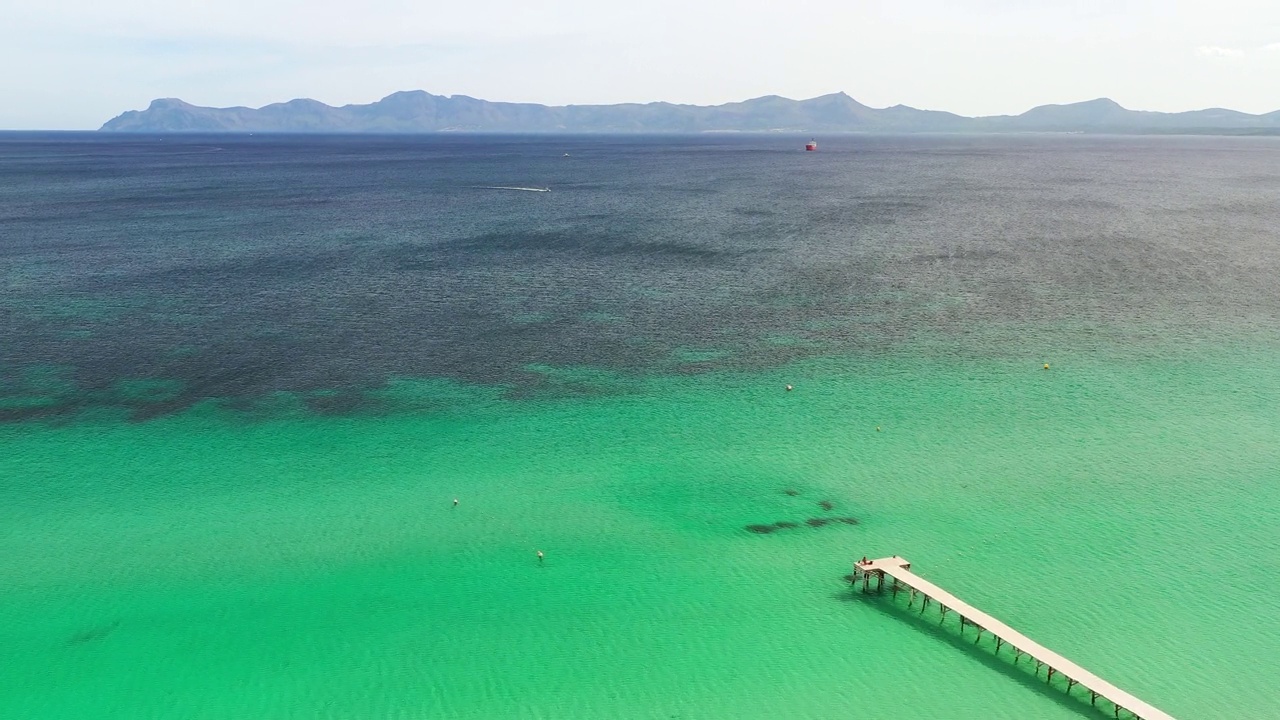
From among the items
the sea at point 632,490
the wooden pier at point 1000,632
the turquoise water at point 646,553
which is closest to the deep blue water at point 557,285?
the sea at point 632,490

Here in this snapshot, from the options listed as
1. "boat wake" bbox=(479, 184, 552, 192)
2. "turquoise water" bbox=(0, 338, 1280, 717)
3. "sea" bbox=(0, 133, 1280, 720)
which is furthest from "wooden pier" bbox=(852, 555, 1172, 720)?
"boat wake" bbox=(479, 184, 552, 192)

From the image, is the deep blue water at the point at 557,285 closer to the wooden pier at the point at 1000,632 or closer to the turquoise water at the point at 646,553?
the turquoise water at the point at 646,553

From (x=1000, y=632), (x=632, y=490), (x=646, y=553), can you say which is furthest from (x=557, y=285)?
(x=1000, y=632)

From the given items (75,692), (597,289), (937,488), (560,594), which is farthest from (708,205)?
(75,692)

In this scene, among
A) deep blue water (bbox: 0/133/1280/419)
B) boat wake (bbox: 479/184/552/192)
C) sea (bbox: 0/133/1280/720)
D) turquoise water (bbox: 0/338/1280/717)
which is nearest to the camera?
turquoise water (bbox: 0/338/1280/717)

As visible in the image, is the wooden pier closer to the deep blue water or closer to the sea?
the sea

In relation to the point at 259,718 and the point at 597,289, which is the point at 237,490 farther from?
the point at 597,289
